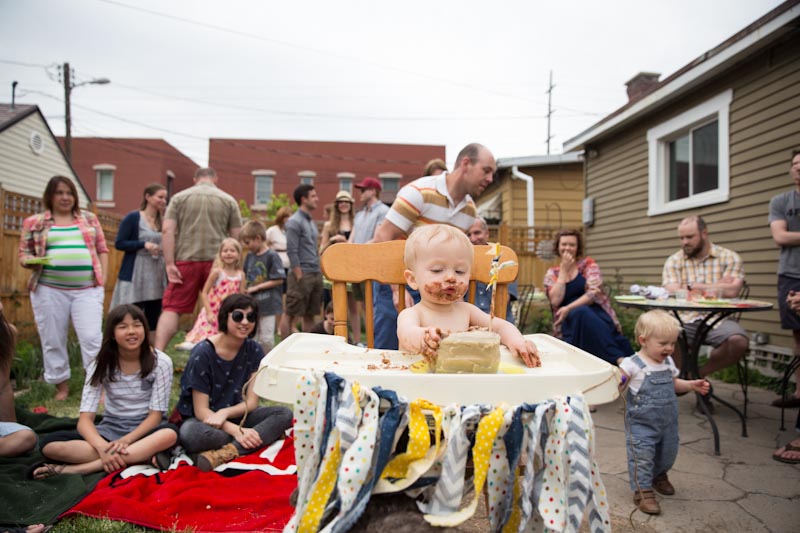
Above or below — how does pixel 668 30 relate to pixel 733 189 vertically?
above

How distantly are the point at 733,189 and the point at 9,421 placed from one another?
24.0 feet

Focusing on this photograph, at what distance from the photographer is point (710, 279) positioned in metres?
3.93

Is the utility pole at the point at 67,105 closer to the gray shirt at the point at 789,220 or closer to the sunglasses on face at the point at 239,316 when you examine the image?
the sunglasses on face at the point at 239,316

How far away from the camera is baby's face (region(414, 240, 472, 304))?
164cm

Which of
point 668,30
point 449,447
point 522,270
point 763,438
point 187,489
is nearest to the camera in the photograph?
A: point 449,447

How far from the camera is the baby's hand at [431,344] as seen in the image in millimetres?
1354

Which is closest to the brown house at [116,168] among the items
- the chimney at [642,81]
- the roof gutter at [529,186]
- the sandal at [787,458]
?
the roof gutter at [529,186]

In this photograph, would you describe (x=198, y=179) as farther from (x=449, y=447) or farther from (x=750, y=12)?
(x=750, y=12)

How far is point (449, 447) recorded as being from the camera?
1120 mm

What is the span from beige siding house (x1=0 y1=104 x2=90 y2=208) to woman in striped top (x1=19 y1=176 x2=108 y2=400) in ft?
35.6

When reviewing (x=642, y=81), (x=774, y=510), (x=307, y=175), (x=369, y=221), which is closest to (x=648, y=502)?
(x=774, y=510)

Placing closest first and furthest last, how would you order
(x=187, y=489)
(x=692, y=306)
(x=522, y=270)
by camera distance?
1. (x=187, y=489)
2. (x=692, y=306)
3. (x=522, y=270)

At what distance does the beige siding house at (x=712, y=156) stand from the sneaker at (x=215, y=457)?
5.50m

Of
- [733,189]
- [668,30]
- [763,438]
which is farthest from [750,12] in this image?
[763,438]
